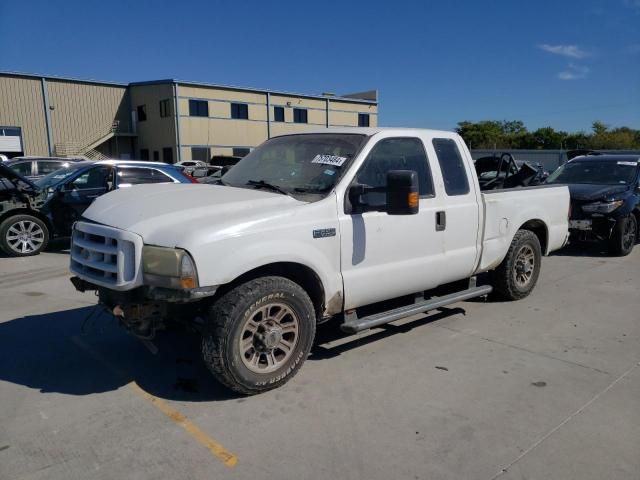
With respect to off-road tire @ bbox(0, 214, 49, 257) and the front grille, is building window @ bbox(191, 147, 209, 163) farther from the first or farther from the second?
the front grille

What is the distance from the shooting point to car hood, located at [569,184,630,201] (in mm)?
8789

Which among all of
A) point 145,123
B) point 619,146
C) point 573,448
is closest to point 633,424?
point 573,448

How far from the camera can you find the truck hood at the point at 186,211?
130 inches

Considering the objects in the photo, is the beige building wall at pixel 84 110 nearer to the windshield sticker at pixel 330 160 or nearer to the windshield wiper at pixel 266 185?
the windshield wiper at pixel 266 185

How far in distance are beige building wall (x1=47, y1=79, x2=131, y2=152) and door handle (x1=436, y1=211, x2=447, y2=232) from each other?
44017 mm

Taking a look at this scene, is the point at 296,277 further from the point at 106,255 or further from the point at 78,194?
the point at 78,194

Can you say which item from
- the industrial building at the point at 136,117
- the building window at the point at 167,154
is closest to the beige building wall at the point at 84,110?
the industrial building at the point at 136,117

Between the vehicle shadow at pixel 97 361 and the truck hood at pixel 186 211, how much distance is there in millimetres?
1201

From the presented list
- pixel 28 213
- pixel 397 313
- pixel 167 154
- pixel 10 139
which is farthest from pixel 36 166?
pixel 10 139

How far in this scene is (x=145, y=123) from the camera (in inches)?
1758

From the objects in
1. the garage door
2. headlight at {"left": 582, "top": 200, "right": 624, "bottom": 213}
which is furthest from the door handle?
the garage door

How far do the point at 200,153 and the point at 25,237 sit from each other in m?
36.2

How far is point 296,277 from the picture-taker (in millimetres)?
3980

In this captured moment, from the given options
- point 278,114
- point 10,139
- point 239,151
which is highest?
point 278,114
